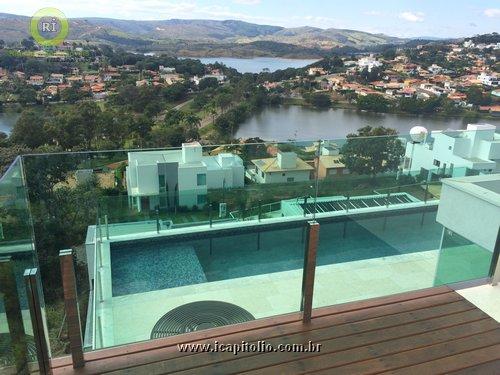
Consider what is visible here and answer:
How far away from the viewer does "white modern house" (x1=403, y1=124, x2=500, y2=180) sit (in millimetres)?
2816

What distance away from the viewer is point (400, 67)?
6944 cm

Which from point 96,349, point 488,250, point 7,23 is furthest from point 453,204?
point 7,23

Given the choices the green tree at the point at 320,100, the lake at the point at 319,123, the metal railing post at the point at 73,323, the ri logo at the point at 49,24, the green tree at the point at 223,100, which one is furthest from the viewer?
the green tree at the point at 320,100

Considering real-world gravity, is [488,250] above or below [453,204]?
below

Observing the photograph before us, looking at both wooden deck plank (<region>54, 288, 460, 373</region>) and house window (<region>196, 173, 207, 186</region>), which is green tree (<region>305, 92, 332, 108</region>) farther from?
wooden deck plank (<region>54, 288, 460, 373</region>)

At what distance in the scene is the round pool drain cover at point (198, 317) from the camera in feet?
6.61

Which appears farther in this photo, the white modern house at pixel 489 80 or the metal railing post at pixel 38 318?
the white modern house at pixel 489 80

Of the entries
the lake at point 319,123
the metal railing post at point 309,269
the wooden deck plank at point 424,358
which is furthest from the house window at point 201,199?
the lake at point 319,123

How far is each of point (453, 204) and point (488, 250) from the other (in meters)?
0.34

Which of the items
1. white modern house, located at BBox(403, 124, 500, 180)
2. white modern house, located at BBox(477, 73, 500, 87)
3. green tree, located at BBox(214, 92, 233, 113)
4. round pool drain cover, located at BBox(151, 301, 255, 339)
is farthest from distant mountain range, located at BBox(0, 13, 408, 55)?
round pool drain cover, located at BBox(151, 301, 255, 339)

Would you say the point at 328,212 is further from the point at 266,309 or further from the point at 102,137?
the point at 102,137

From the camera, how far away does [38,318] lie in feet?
5.08

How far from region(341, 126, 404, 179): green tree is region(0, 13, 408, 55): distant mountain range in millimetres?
79182

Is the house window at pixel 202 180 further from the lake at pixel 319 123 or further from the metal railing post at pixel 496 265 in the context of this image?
the lake at pixel 319 123
